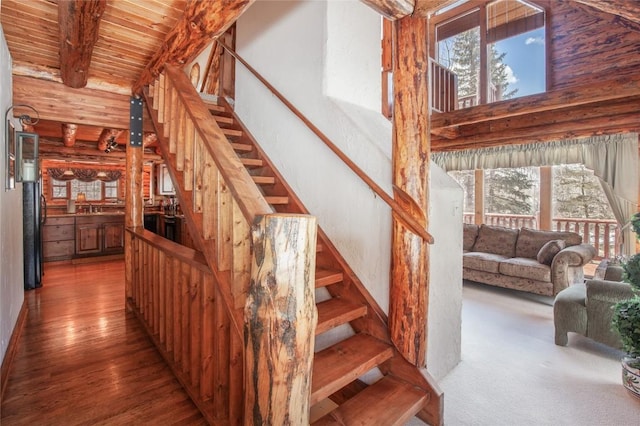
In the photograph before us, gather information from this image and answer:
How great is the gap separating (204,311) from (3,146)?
189 cm

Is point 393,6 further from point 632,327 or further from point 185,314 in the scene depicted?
point 632,327

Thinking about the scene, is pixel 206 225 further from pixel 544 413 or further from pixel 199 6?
pixel 544 413

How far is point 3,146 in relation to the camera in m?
2.19

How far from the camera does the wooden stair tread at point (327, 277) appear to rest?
2219mm

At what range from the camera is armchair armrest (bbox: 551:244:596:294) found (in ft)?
13.1

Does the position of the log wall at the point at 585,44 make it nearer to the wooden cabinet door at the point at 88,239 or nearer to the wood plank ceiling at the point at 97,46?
the wood plank ceiling at the point at 97,46

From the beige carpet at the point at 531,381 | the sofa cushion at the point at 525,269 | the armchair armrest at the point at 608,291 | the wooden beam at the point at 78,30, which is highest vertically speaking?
the wooden beam at the point at 78,30

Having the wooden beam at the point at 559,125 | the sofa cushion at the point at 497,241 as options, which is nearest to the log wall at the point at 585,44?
the wooden beam at the point at 559,125

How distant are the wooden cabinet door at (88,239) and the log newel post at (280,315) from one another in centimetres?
677

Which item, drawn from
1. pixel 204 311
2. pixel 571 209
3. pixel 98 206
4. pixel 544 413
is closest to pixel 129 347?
pixel 204 311

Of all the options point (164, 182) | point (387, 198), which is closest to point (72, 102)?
point (387, 198)

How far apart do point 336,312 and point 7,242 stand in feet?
8.67

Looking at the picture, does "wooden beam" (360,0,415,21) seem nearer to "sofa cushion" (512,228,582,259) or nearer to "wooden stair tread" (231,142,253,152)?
"wooden stair tread" (231,142,253,152)

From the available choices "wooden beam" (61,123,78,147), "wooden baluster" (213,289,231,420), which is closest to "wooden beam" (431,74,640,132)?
"wooden baluster" (213,289,231,420)
